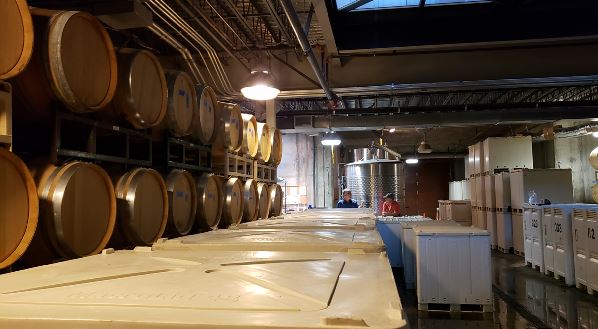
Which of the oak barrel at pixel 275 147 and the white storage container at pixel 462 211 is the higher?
the oak barrel at pixel 275 147

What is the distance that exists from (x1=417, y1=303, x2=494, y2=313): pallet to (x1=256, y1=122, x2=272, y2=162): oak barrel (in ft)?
11.4

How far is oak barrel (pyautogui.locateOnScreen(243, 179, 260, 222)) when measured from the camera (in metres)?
6.36

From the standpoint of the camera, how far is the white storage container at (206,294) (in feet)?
4.07

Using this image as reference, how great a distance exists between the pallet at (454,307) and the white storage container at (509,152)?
776 cm

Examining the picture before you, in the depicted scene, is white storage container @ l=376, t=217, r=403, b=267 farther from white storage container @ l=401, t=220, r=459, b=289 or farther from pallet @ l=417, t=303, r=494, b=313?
pallet @ l=417, t=303, r=494, b=313

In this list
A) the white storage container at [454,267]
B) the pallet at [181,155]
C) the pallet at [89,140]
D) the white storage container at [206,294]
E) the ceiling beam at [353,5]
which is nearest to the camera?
the white storage container at [206,294]

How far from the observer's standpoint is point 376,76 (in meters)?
8.51

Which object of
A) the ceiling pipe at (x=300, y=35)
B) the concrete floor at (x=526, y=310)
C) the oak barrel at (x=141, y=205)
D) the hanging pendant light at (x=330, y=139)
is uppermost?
the ceiling pipe at (x=300, y=35)

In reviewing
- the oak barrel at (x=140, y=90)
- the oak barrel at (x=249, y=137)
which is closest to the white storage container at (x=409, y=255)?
the oak barrel at (x=249, y=137)

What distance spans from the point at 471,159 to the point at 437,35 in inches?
362

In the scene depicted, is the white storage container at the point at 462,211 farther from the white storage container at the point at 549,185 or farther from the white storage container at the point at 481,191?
the white storage container at the point at 549,185

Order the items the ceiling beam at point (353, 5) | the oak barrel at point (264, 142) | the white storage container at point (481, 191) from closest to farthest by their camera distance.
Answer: the ceiling beam at point (353, 5) → the oak barrel at point (264, 142) → the white storage container at point (481, 191)

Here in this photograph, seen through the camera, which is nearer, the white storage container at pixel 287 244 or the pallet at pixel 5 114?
the pallet at pixel 5 114

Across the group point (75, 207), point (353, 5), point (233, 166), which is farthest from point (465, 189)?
point (75, 207)
